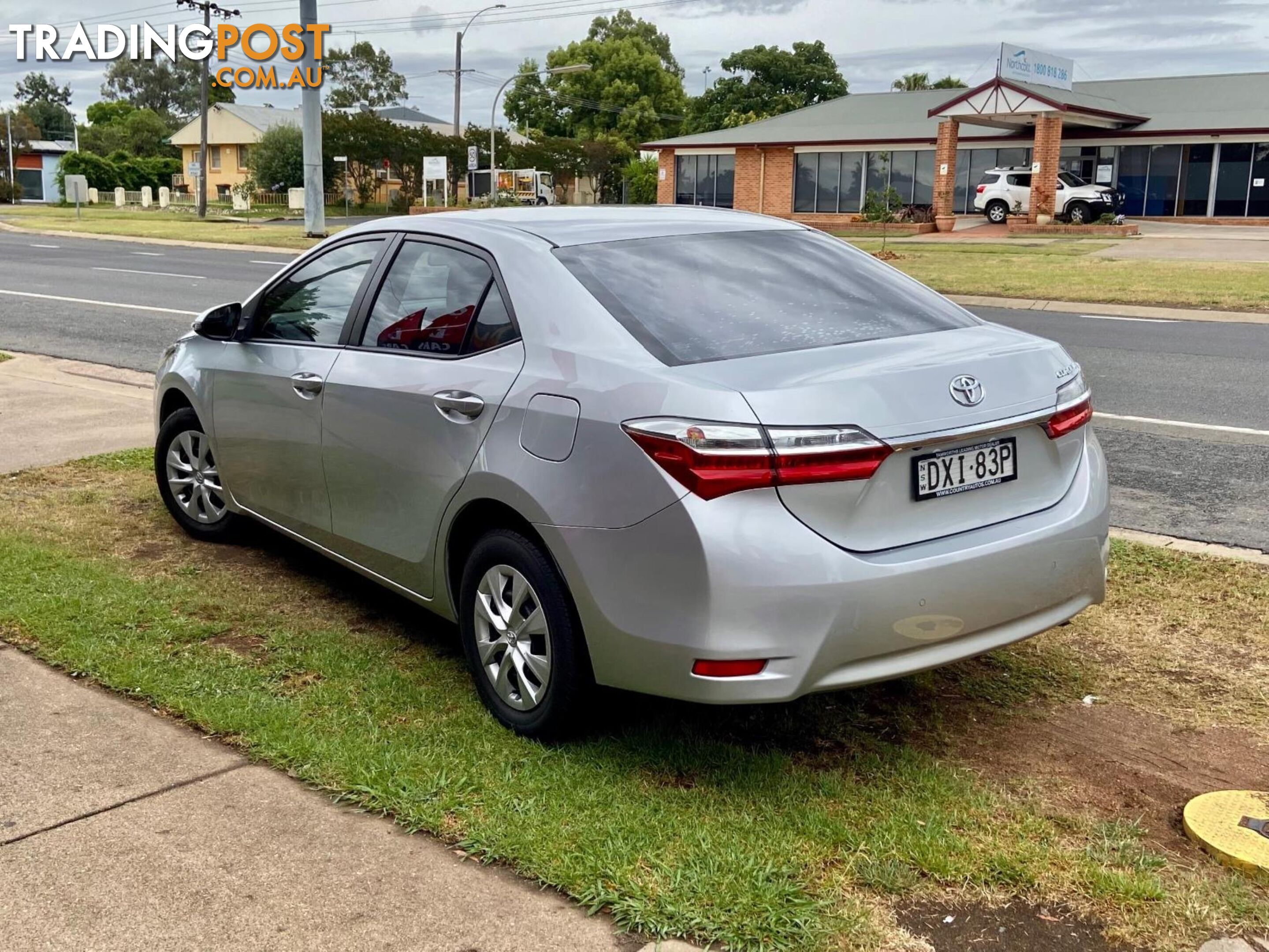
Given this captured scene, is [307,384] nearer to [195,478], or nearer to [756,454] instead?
[195,478]

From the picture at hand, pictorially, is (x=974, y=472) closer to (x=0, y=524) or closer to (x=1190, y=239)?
(x=0, y=524)

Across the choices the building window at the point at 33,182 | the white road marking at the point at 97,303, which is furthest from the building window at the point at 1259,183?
the building window at the point at 33,182

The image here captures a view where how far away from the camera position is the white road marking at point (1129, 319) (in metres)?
16.1

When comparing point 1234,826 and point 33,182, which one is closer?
point 1234,826

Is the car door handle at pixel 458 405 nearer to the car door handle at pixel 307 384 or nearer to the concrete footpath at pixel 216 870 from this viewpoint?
the car door handle at pixel 307 384

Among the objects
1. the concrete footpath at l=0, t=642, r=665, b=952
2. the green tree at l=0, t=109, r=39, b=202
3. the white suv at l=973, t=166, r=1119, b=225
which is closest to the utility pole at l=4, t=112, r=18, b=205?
the green tree at l=0, t=109, r=39, b=202

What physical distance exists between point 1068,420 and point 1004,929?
1583mm

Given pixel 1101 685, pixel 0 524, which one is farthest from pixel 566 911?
pixel 0 524

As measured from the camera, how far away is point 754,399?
336cm

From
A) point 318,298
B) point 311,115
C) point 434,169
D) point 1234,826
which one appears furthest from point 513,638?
point 434,169

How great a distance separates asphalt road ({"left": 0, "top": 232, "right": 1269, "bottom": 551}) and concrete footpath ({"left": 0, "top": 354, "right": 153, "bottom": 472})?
2.29 ft

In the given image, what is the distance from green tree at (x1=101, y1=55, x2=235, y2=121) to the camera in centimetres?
13062

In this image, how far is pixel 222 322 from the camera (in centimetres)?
558

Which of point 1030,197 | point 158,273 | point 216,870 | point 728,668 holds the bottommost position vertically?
point 216,870
